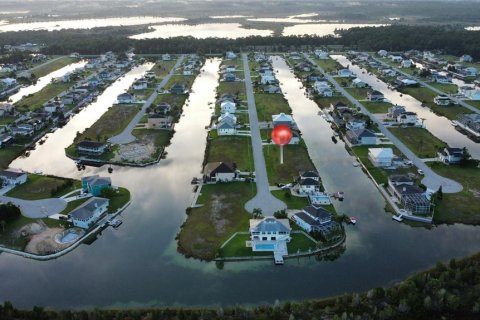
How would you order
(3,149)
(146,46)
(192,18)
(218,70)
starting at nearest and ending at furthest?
(3,149) < (218,70) < (146,46) < (192,18)

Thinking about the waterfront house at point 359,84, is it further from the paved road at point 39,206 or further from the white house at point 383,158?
the paved road at point 39,206

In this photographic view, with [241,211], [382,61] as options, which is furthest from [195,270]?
[382,61]

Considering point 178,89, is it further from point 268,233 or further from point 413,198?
point 413,198

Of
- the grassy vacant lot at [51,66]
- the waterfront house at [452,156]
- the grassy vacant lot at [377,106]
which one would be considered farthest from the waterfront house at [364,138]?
the grassy vacant lot at [51,66]

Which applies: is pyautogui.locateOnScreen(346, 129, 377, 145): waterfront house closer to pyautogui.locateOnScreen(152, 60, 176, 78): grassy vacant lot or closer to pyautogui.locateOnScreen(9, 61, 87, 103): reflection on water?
pyautogui.locateOnScreen(152, 60, 176, 78): grassy vacant lot

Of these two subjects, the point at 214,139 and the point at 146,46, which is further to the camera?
the point at 146,46

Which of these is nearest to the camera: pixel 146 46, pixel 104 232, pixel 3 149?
pixel 104 232

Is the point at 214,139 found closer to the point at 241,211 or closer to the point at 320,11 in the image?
the point at 241,211
